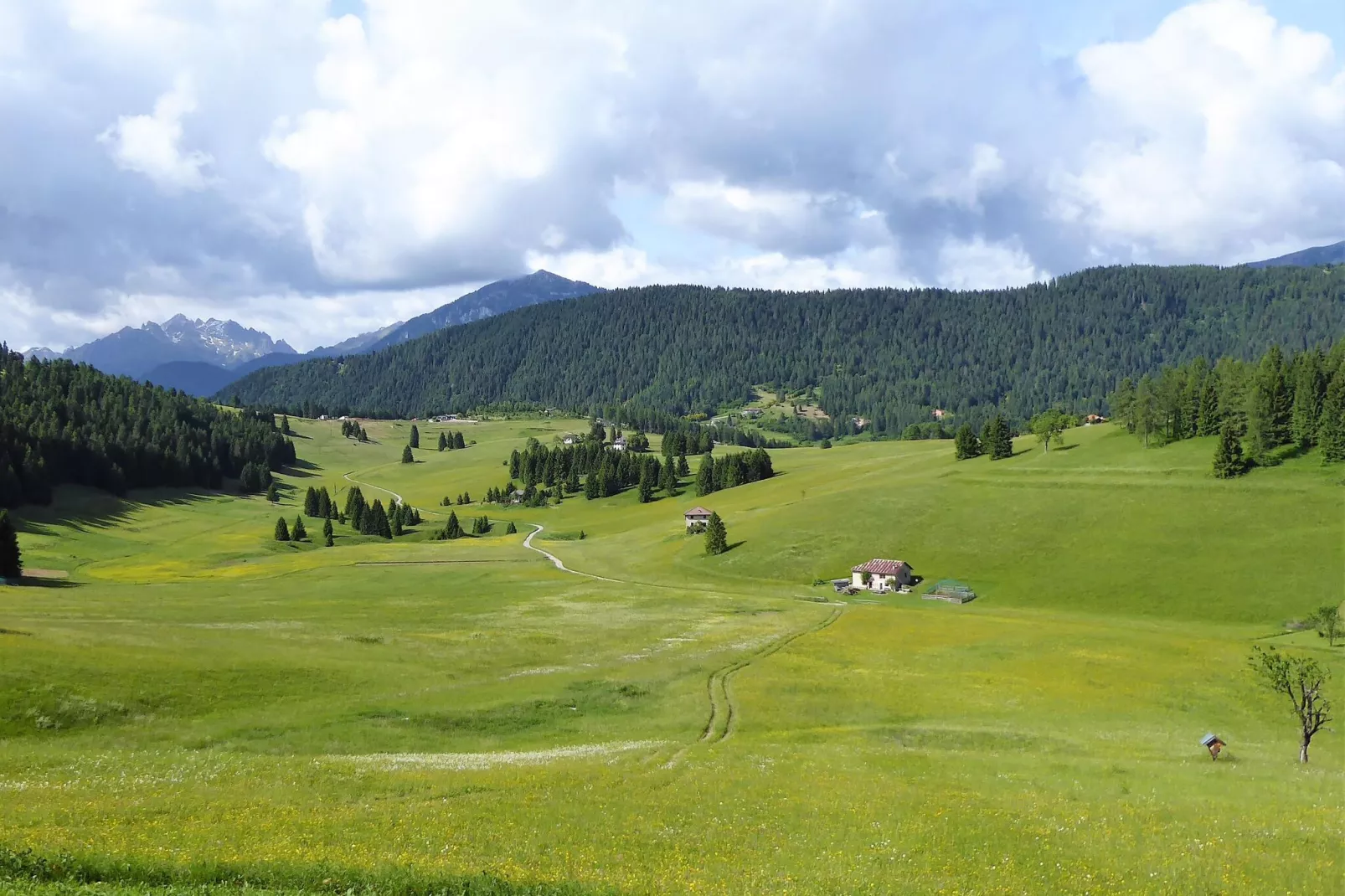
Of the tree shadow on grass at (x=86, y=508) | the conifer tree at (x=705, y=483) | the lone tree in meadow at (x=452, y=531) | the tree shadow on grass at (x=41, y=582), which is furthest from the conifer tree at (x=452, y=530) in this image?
the tree shadow on grass at (x=41, y=582)

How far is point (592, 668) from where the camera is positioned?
5734cm

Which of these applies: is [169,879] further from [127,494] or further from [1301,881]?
[127,494]

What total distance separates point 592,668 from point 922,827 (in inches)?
1415

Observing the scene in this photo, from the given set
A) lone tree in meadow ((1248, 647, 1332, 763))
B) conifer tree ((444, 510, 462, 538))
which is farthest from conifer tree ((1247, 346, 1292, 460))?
conifer tree ((444, 510, 462, 538))

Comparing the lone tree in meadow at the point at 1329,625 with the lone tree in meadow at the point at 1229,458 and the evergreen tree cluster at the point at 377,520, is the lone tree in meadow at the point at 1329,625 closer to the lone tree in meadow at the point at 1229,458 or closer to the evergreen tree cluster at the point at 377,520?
the lone tree in meadow at the point at 1229,458

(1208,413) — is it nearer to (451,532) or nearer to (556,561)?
(556,561)

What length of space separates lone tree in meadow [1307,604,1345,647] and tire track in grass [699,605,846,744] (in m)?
42.6

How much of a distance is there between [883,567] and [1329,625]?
4320 centimetres

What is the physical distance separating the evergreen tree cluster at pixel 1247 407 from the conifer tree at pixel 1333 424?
0.37ft

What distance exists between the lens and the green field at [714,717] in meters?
20.7

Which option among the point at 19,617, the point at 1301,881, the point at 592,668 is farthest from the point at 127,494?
the point at 1301,881

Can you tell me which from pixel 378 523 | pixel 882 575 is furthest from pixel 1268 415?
pixel 378 523

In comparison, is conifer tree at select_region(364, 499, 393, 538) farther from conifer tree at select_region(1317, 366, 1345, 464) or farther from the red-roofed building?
conifer tree at select_region(1317, 366, 1345, 464)

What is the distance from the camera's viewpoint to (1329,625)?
68562mm
